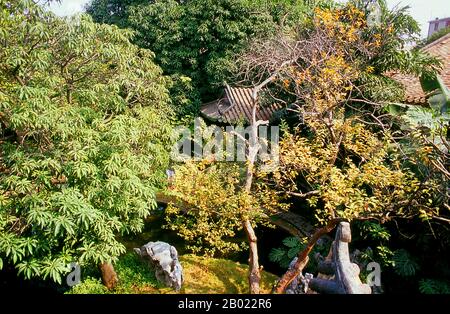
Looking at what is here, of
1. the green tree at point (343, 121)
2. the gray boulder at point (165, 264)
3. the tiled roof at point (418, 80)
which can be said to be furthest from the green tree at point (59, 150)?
the tiled roof at point (418, 80)

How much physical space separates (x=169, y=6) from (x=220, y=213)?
40.5 ft

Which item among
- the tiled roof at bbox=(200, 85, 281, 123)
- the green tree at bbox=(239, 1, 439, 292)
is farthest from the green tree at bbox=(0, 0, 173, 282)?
the tiled roof at bbox=(200, 85, 281, 123)

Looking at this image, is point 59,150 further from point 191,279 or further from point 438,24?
point 438,24

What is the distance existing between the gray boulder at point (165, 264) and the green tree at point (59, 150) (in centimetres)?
101

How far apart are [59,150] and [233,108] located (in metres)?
10.4

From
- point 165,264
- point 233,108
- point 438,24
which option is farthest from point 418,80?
point 438,24

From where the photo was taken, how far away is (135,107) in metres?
7.66

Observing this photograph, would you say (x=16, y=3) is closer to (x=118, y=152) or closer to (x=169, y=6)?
(x=118, y=152)

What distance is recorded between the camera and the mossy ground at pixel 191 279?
6.94 m

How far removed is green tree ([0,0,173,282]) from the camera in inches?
191

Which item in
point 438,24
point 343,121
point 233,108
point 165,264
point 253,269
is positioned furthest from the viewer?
point 438,24

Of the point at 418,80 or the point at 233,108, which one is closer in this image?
the point at 418,80

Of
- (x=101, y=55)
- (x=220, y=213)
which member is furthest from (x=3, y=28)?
(x=220, y=213)

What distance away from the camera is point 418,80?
34.7ft
